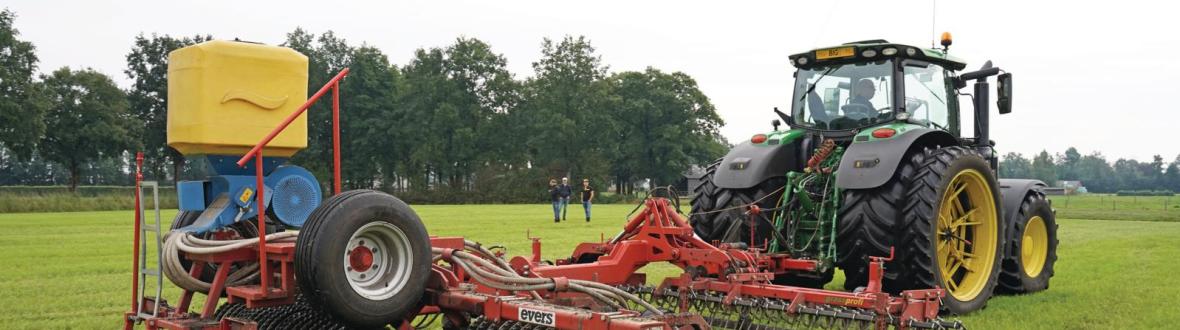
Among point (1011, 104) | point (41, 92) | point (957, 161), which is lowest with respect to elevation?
point (957, 161)

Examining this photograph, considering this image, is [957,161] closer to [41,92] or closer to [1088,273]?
[1088,273]

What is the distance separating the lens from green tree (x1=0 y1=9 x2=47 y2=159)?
47.7 metres

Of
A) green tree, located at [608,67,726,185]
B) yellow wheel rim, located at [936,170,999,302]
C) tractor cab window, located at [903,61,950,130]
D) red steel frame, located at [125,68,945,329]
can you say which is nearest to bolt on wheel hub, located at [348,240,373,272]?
red steel frame, located at [125,68,945,329]

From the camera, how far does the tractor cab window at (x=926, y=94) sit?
8055 mm

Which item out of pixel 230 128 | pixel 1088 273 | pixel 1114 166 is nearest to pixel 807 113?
pixel 1088 273

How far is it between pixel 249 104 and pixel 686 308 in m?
3.11

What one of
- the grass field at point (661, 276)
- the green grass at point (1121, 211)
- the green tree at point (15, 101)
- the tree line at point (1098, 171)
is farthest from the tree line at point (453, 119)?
the tree line at point (1098, 171)

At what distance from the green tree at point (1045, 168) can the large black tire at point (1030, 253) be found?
435ft

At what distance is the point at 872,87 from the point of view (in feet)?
26.5

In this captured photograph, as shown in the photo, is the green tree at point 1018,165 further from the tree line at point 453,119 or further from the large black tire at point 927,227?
the large black tire at point 927,227

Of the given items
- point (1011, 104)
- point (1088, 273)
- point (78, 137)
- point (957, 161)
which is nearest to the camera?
point (957, 161)

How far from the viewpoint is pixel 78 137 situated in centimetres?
5662

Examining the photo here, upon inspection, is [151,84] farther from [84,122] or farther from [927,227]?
[927,227]

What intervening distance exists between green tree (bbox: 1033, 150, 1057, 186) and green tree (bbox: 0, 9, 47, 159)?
122030 mm
